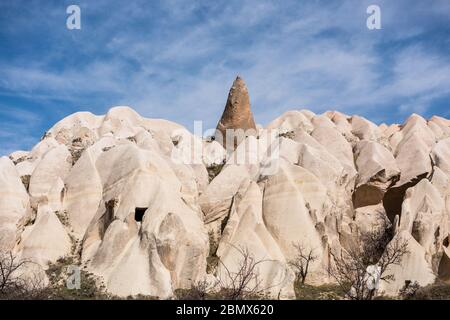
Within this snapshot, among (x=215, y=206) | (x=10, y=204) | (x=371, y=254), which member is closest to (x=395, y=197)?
(x=371, y=254)

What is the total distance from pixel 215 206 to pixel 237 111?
449 inches

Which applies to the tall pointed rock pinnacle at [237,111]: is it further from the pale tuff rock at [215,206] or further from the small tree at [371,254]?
the small tree at [371,254]

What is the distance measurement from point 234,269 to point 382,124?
30.8 metres

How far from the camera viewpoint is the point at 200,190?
93.7 ft

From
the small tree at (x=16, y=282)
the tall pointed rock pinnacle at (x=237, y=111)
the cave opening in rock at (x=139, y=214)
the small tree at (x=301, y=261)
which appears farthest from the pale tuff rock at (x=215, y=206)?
the tall pointed rock pinnacle at (x=237, y=111)

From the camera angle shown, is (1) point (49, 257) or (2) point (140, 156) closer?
(1) point (49, 257)

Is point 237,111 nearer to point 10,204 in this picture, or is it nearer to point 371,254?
point 371,254

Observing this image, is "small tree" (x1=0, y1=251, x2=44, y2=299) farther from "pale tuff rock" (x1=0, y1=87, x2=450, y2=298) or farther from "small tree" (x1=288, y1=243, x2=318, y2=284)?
"small tree" (x1=288, y1=243, x2=318, y2=284)

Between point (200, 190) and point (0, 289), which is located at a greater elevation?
point (200, 190)

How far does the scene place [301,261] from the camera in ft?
78.1

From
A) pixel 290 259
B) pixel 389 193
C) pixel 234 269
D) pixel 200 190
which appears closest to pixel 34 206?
pixel 200 190

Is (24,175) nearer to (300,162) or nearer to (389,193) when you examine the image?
(300,162)

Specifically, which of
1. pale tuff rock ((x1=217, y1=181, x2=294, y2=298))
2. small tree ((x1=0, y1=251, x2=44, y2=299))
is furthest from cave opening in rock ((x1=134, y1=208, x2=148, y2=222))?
small tree ((x1=0, y1=251, x2=44, y2=299))

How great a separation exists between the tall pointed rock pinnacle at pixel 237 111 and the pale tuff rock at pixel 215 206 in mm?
3327
